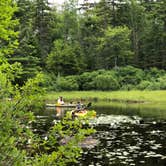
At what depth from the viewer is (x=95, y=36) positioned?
7675cm

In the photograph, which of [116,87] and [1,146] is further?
[116,87]

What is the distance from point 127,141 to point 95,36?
179ft

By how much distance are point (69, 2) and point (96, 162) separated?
257 feet

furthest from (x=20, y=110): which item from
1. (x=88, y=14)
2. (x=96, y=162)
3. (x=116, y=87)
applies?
(x=88, y=14)

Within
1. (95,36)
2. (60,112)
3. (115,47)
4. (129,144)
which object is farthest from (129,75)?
(129,144)

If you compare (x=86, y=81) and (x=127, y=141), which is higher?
(x=86, y=81)

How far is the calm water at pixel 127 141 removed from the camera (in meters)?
18.0

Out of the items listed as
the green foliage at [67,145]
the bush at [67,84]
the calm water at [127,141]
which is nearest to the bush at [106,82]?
the bush at [67,84]

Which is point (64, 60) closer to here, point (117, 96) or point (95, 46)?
point (95, 46)

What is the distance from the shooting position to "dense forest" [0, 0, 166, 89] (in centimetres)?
6638

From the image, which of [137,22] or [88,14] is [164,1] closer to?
[137,22]

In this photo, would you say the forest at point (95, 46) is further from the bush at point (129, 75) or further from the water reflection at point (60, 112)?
the water reflection at point (60, 112)

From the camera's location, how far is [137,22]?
252ft

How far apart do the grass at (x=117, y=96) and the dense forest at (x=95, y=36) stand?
8565 mm
